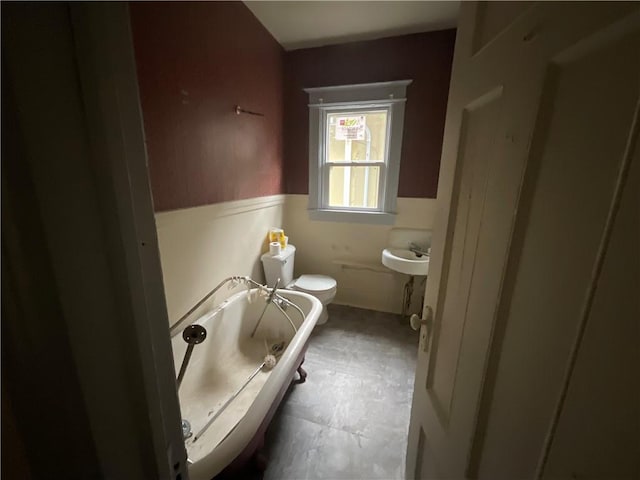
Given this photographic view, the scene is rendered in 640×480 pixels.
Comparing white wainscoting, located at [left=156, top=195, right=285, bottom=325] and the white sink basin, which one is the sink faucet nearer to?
the white sink basin

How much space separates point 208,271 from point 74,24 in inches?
62.0

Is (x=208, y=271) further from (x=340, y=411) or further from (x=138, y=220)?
(x=138, y=220)

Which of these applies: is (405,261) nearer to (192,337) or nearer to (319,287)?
(319,287)

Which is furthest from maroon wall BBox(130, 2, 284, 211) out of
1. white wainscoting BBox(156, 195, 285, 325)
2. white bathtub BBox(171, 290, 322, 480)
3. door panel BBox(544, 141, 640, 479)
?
door panel BBox(544, 141, 640, 479)

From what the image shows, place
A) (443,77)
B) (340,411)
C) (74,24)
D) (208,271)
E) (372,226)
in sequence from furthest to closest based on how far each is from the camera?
1. (372,226)
2. (443,77)
3. (208,271)
4. (340,411)
5. (74,24)

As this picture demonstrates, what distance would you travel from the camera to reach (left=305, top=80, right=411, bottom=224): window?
2240 mm

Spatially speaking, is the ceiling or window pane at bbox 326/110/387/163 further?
window pane at bbox 326/110/387/163

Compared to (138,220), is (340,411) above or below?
below

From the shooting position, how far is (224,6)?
157cm

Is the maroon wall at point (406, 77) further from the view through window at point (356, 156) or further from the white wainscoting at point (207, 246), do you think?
the white wainscoting at point (207, 246)

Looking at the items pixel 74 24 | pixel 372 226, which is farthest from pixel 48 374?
pixel 372 226

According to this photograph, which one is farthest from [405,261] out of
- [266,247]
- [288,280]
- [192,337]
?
[192,337]

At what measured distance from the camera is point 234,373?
167 centimetres

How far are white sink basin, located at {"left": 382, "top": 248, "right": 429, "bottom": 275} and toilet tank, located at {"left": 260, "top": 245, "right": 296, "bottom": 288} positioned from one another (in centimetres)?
90
